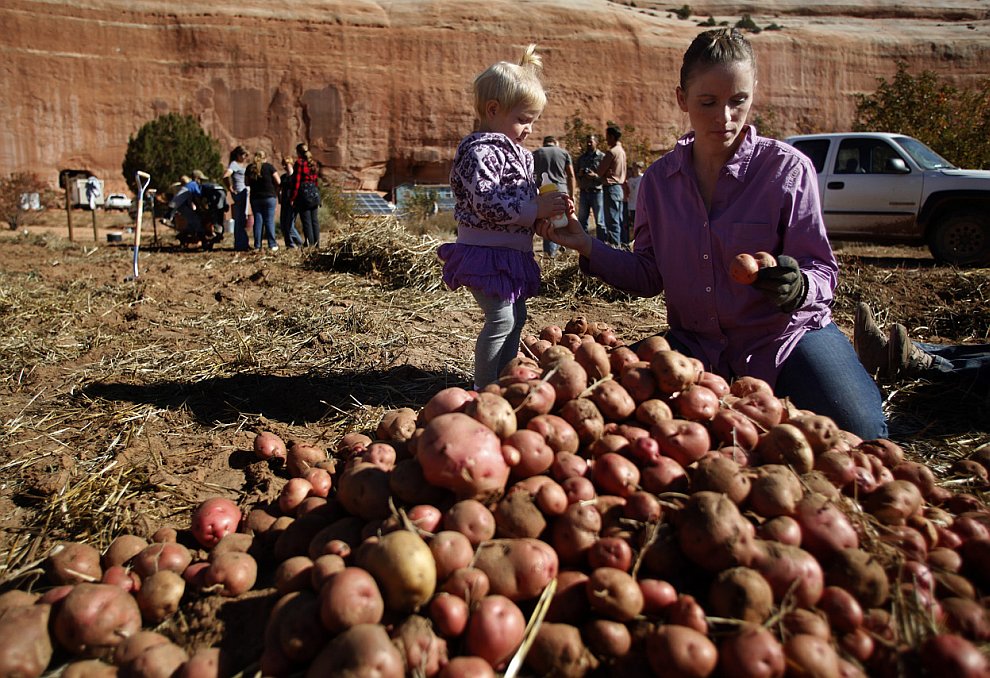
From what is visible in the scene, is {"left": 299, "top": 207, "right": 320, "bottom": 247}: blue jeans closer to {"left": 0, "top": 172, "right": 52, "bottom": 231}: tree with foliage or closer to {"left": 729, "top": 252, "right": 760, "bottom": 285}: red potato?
{"left": 729, "top": 252, "right": 760, "bottom": 285}: red potato

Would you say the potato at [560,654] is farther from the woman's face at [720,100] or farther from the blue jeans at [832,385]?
the woman's face at [720,100]

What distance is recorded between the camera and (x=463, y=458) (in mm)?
1771

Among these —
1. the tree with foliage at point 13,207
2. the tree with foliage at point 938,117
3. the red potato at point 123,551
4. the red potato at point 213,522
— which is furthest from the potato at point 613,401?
the tree with foliage at point 13,207

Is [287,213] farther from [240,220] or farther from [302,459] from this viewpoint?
[302,459]

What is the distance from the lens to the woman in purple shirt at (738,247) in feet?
8.91

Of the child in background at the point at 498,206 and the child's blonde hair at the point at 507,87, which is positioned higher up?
the child's blonde hair at the point at 507,87

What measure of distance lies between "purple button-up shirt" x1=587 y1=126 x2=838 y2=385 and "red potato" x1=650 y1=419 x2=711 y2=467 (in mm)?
1029

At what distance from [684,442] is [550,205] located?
1.47 metres

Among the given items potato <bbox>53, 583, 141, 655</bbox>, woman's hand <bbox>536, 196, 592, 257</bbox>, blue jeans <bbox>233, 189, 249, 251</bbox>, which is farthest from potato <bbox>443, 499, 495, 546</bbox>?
blue jeans <bbox>233, 189, 249, 251</bbox>

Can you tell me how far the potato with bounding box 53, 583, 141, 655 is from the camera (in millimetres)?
1729

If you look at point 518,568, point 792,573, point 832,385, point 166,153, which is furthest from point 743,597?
point 166,153

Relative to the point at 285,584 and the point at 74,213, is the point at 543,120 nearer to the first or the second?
the point at 74,213

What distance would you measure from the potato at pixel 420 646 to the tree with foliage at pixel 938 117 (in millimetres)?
18073

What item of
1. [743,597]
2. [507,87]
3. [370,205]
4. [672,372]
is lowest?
[743,597]
